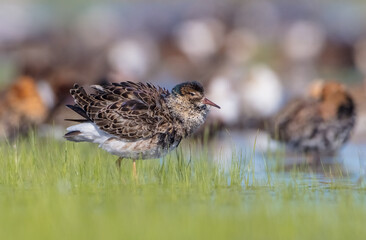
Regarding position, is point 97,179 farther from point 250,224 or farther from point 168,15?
point 168,15

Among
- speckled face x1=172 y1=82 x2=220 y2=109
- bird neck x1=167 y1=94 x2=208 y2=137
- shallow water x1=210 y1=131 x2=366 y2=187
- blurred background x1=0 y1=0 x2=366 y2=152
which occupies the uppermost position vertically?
blurred background x1=0 y1=0 x2=366 y2=152

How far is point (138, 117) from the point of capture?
8.79m

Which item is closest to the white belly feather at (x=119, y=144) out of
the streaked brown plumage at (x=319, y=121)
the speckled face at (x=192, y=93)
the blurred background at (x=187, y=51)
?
the speckled face at (x=192, y=93)

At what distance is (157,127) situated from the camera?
28.6 feet

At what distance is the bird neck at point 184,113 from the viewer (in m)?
8.95

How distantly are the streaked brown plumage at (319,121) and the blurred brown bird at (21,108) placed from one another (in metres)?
4.30

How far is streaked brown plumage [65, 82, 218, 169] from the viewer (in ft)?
28.7

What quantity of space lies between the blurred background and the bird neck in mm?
4854

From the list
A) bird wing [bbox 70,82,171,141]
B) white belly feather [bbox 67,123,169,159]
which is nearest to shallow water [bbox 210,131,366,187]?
white belly feather [bbox 67,123,169,159]

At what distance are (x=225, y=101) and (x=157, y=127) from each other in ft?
23.0

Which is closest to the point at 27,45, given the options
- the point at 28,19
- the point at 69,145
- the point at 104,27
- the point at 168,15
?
the point at 104,27

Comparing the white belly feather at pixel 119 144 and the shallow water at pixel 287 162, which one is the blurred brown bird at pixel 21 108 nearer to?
the shallow water at pixel 287 162

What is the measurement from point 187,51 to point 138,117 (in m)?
22.5

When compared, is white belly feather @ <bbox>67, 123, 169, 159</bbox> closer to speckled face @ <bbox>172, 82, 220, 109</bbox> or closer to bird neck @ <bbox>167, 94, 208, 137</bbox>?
bird neck @ <bbox>167, 94, 208, 137</bbox>
